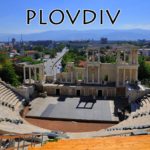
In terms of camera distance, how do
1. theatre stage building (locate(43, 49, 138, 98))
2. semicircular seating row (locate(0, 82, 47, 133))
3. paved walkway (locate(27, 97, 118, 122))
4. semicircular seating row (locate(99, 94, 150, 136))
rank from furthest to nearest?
theatre stage building (locate(43, 49, 138, 98)), paved walkway (locate(27, 97, 118, 122)), semicircular seating row (locate(99, 94, 150, 136)), semicircular seating row (locate(0, 82, 47, 133))

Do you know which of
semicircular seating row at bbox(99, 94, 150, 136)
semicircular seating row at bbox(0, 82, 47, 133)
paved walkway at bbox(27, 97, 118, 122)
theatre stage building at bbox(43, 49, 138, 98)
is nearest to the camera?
semicircular seating row at bbox(0, 82, 47, 133)

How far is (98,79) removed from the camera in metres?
33.4

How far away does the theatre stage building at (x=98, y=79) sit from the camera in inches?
1250

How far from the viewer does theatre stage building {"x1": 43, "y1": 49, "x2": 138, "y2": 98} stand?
1250 inches

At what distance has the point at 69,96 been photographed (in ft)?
104

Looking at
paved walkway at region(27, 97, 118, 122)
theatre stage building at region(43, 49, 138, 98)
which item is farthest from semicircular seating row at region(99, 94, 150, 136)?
theatre stage building at region(43, 49, 138, 98)

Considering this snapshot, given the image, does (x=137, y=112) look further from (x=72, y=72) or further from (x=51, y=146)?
(x=51, y=146)

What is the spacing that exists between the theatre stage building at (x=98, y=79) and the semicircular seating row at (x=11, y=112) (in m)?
5.42

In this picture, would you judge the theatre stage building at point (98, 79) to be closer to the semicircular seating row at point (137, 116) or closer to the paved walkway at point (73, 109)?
the paved walkway at point (73, 109)

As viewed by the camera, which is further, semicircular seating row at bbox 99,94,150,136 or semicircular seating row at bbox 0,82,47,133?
semicircular seating row at bbox 99,94,150,136

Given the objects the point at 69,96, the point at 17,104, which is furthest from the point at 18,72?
the point at 17,104

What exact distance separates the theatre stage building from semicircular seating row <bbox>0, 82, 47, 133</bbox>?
542cm

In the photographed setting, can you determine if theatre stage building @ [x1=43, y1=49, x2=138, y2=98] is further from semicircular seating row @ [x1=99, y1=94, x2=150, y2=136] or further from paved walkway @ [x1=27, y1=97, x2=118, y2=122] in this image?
semicircular seating row @ [x1=99, y1=94, x2=150, y2=136]

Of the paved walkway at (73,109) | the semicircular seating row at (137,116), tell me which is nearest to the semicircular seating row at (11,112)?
the paved walkway at (73,109)
